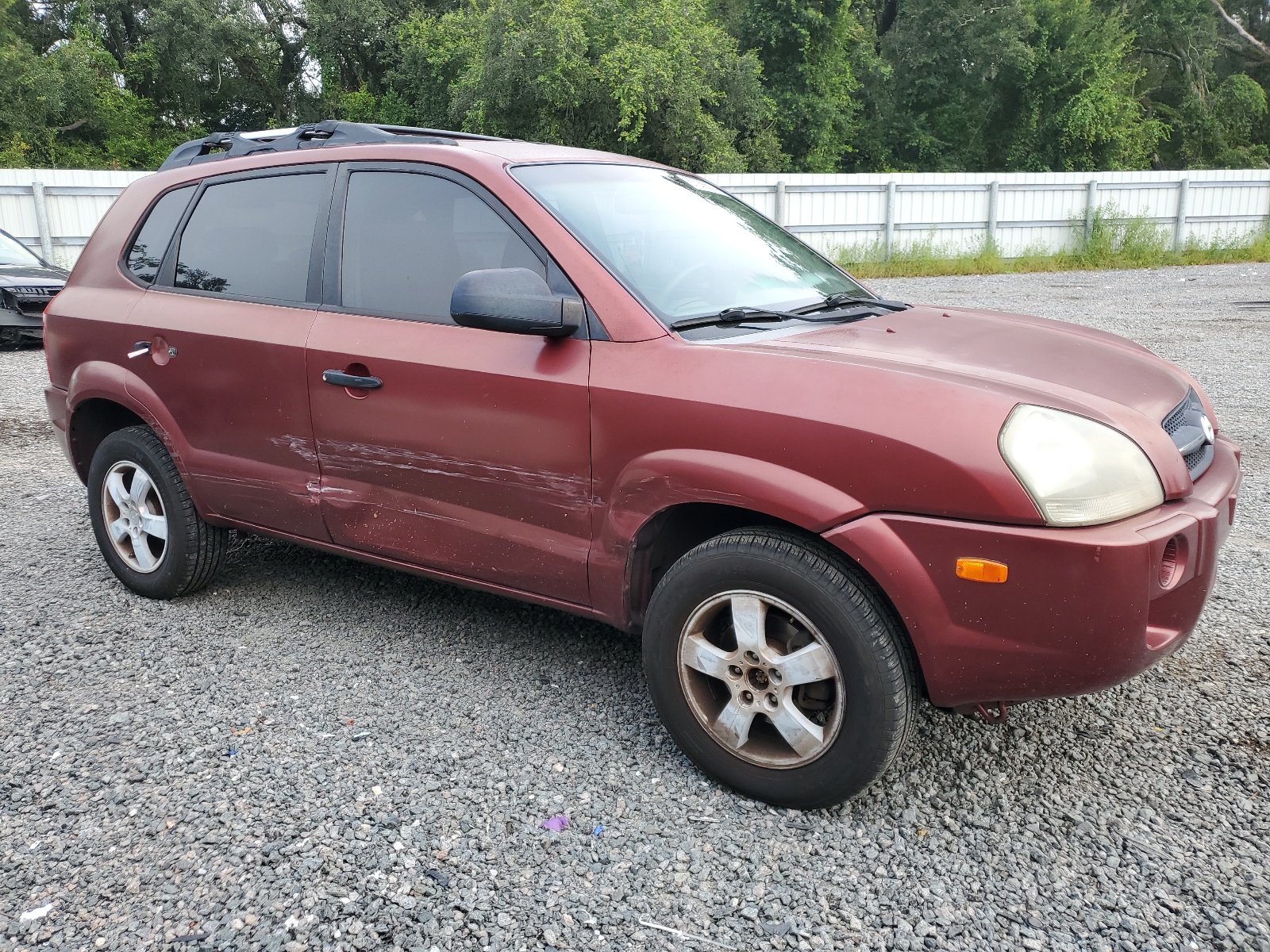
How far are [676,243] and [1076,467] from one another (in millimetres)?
1525

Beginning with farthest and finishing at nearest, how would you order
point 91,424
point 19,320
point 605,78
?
point 605,78 → point 19,320 → point 91,424

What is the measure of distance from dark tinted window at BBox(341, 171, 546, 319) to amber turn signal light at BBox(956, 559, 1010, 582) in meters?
1.53

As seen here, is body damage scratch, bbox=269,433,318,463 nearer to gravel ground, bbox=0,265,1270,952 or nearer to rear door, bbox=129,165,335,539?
rear door, bbox=129,165,335,539

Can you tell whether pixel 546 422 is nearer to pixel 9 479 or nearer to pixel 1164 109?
pixel 9 479

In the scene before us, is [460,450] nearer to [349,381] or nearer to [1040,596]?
[349,381]

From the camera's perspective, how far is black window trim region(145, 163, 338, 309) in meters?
3.68

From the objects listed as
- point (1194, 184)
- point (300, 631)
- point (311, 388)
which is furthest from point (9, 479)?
point (1194, 184)

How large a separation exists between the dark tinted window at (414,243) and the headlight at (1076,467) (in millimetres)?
1504

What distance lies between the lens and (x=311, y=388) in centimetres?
358

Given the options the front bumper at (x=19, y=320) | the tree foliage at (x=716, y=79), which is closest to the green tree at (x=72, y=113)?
the tree foliage at (x=716, y=79)

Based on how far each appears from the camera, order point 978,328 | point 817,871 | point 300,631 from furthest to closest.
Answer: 1. point 300,631
2. point 978,328
3. point 817,871

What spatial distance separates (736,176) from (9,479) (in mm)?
18140

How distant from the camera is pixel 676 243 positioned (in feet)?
11.2

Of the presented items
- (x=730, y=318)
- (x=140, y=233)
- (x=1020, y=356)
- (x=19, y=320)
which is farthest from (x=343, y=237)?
(x=19, y=320)
